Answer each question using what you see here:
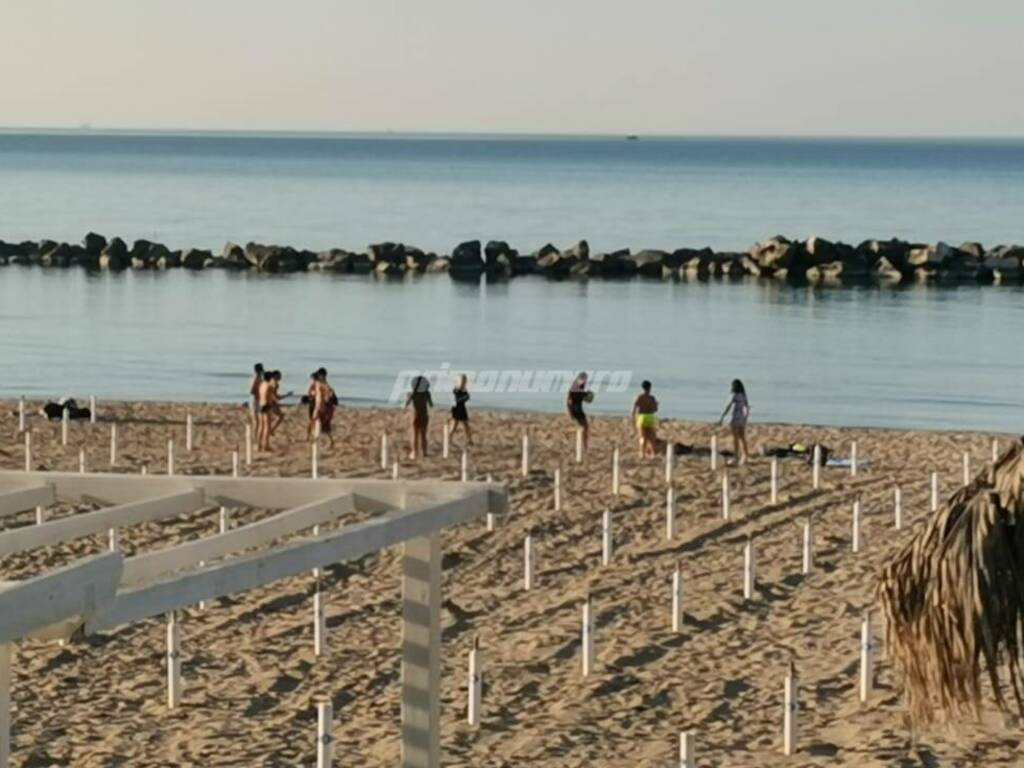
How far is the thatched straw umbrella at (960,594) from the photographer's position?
8.34 metres

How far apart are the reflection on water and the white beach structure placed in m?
29.4

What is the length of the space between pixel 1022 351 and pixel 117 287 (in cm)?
3421

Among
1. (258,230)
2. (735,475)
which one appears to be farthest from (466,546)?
(258,230)

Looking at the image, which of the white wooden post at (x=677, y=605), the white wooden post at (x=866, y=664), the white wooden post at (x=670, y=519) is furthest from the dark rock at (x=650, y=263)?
the white wooden post at (x=866, y=664)

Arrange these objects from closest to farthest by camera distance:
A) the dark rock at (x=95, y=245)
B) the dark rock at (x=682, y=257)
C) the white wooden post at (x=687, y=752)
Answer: the white wooden post at (x=687, y=752) < the dark rock at (x=682, y=257) < the dark rock at (x=95, y=245)

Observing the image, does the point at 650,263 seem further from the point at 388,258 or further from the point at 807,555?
the point at 807,555

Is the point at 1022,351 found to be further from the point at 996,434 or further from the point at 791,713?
the point at 791,713

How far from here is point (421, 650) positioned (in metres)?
12.1

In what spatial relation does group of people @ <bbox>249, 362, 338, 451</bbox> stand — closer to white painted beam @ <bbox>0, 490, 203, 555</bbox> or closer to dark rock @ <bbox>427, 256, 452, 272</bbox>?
white painted beam @ <bbox>0, 490, 203, 555</bbox>

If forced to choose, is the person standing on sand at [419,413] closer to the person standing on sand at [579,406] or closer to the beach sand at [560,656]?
the person standing on sand at [579,406]

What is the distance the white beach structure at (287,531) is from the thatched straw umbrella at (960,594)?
2865 millimetres

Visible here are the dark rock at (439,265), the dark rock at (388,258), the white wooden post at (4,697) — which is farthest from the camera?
the dark rock at (439,265)

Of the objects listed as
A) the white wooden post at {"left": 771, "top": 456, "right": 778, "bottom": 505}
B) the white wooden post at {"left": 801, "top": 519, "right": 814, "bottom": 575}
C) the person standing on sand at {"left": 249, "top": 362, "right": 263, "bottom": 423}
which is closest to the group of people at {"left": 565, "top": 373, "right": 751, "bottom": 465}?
the white wooden post at {"left": 771, "top": 456, "right": 778, "bottom": 505}

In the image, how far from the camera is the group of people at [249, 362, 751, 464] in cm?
3033
